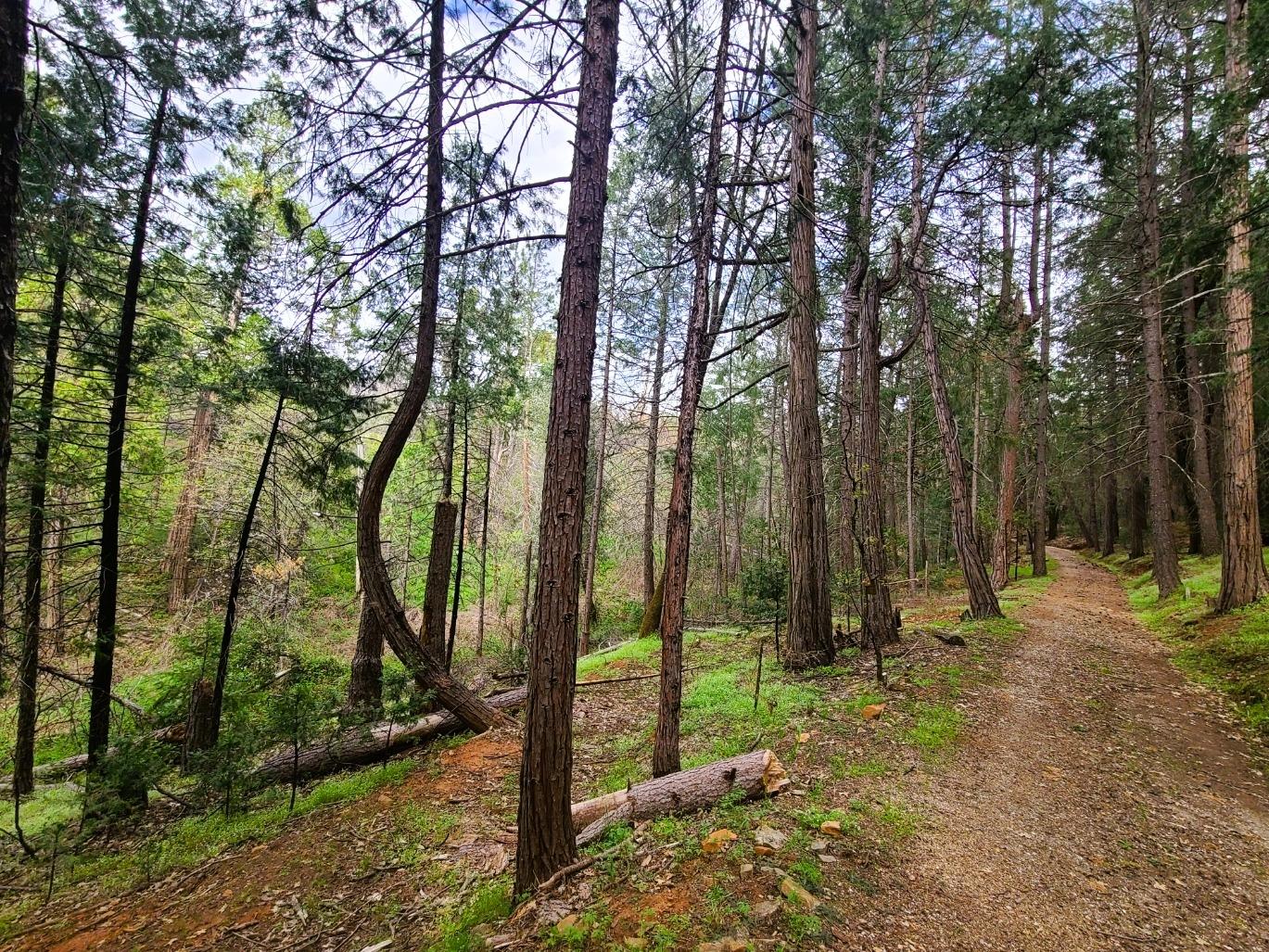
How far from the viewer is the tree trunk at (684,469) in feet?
14.4

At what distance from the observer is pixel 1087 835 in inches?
140

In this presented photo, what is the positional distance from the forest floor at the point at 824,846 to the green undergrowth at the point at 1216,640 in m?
0.33

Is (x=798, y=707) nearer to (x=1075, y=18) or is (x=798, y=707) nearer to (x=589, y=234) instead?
Result: (x=589, y=234)

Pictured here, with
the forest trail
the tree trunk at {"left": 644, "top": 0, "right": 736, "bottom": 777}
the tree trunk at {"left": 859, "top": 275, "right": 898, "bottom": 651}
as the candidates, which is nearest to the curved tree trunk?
the tree trunk at {"left": 859, "top": 275, "right": 898, "bottom": 651}

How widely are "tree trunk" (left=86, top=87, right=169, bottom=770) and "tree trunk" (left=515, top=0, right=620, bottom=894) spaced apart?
677 cm

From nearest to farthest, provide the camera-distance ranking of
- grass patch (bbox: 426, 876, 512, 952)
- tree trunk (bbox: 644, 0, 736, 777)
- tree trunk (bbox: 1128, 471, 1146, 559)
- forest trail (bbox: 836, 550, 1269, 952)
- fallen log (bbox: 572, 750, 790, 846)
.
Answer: forest trail (bbox: 836, 550, 1269, 952), grass patch (bbox: 426, 876, 512, 952), fallen log (bbox: 572, 750, 790, 846), tree trunk (bbox: 644, 0, 736, 777), tree trunk (bbox: 1128, 471, 1146, 559)

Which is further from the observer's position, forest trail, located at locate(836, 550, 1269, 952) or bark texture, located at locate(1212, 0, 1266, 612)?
bark texture, located at locate(1212, 0, 1266, 612)

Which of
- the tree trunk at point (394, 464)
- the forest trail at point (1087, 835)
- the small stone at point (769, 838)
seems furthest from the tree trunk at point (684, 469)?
the tree trunk at point (394, 464)

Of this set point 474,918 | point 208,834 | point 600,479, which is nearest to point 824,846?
point 474,918

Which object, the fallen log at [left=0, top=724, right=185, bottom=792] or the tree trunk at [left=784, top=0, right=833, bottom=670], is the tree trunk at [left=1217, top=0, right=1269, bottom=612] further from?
the fallen log at [left=0, top=724, right=185, bottom=792]

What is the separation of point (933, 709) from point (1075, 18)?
563 inches

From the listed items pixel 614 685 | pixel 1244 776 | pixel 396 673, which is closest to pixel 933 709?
pixel 1244 776

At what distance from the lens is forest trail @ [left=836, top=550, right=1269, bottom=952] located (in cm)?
271

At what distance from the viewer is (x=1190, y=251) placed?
700cm
